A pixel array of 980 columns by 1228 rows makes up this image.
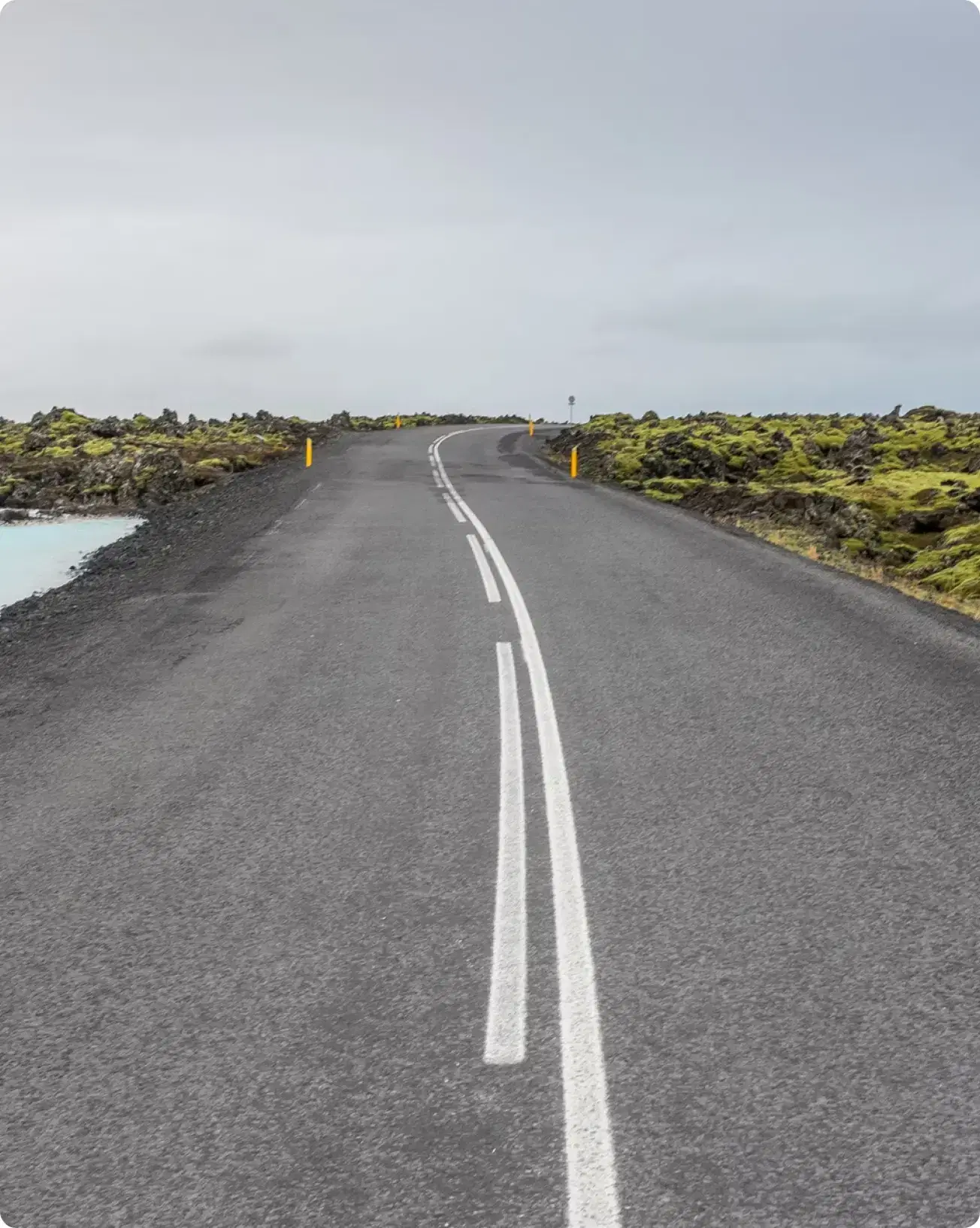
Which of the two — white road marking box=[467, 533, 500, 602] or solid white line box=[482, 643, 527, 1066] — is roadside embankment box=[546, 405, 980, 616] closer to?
white road marking box=[467, 533, 500, 602]

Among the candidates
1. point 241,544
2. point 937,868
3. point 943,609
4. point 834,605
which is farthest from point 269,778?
point 241,544

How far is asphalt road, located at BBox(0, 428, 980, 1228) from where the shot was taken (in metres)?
3.00

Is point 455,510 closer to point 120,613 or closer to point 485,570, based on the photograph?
point 485,570

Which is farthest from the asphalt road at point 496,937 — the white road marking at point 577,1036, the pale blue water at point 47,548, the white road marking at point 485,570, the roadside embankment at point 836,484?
the pale blue water at point 47,548

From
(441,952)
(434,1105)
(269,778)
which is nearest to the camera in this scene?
(434,1105)

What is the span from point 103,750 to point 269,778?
150cm

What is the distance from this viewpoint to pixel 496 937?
169 inches

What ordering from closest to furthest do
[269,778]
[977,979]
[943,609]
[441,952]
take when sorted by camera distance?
1. [977,979]
2. [441,952]
3. [269,778]
4. [943,609]

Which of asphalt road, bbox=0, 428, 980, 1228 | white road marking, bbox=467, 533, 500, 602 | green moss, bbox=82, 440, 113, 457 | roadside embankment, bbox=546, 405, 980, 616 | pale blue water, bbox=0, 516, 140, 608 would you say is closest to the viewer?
asphalt road, bbox=0, 428, 980, 1228

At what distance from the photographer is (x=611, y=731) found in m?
6.94

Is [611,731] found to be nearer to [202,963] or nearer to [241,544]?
[202,963]

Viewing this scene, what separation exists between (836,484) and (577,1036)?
2171 centimetres

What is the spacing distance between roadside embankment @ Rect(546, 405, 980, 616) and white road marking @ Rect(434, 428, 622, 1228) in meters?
8.56

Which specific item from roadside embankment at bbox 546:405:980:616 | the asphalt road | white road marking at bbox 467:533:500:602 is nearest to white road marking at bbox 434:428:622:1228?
the asphalt road
